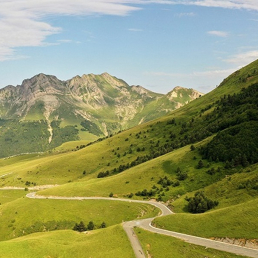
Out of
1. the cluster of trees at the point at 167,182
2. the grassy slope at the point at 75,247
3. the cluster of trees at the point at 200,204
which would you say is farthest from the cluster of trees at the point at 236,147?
the grassy slope at the point at 75,247

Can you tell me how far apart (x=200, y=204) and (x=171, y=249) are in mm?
39605

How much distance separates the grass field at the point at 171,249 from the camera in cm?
5752

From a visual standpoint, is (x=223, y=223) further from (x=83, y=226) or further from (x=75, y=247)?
(x=83, y=226)

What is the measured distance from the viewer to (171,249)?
61.6 metres

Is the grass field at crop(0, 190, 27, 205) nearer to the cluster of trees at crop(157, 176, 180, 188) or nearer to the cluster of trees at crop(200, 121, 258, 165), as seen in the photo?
the cluster of trees at crop(157, 176, 180, 188)

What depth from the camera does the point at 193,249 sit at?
60062 millimetres

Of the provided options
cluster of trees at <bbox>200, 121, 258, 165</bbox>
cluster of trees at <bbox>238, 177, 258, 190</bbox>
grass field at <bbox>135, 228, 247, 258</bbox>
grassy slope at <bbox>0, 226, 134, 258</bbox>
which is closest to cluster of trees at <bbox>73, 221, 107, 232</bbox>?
grassy slope at <bbox>0, 226, 134, 258</bbox>

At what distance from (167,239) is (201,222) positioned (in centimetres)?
1146

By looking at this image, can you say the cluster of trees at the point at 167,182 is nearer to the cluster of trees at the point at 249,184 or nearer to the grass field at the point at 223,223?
the cluster of trees at the point at 249,184

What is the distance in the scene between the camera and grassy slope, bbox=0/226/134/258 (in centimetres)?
5741

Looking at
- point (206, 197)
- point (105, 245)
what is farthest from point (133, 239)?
point (206, 197)

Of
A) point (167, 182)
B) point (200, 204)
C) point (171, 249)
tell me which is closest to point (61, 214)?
point (167, 182)

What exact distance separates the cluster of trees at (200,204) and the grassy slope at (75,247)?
1354 inches

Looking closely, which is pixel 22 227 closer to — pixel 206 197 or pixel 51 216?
pixel 51 216
